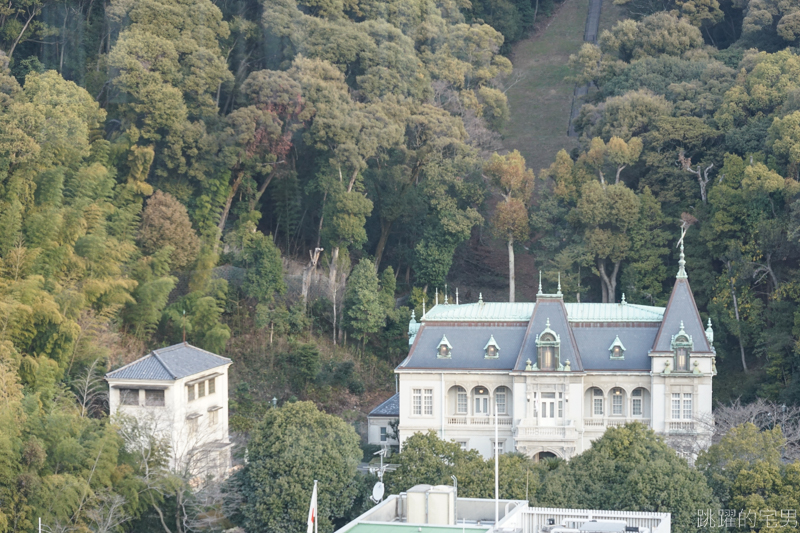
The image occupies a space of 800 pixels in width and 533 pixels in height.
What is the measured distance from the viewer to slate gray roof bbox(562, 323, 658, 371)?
1738 inches

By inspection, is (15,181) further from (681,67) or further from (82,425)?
(681,67)

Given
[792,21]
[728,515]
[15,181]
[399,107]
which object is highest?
[792,21]

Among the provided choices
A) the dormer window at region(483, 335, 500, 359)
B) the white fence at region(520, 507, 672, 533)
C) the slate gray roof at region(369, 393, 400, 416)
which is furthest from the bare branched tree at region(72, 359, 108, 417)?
the white fence at region(520, 507, 672, 533)

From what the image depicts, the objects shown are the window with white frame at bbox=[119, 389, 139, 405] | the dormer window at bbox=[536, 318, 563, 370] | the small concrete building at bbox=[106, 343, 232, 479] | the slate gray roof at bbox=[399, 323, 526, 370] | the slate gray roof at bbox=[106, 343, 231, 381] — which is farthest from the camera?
the slate gray roof at bbox=[399, 323, 526, 370]

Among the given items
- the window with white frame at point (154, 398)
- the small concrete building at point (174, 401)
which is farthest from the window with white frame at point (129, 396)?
the window with white frame at point (154, 398)

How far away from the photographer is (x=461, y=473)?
37688mm

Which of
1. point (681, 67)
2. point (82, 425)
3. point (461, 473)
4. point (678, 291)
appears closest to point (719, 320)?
point (678, 291)

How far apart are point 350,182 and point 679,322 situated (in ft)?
47.6

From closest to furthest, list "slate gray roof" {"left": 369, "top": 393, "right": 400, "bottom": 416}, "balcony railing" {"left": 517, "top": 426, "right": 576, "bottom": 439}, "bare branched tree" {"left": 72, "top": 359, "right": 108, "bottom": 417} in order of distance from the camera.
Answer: "bare branched tree" {"left": 72, "top": 359, "right": 108, "bottom": 417} < "balcony railing" {"left": 517, "top": 426, "right": 576, "bottom": 439} < "slate gray roof" {"left": 369, "top": 393, "right": 400, "bottom": 416}

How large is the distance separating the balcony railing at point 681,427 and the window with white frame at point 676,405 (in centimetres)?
19

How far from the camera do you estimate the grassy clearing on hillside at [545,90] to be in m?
64.6

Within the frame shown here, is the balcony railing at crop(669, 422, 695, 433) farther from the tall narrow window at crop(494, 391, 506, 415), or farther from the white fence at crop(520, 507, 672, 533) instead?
the white fence at crop(520, 507, 672, 533)

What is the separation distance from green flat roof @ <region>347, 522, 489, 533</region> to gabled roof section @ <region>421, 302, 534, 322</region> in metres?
14.1

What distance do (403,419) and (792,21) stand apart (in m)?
22.8
